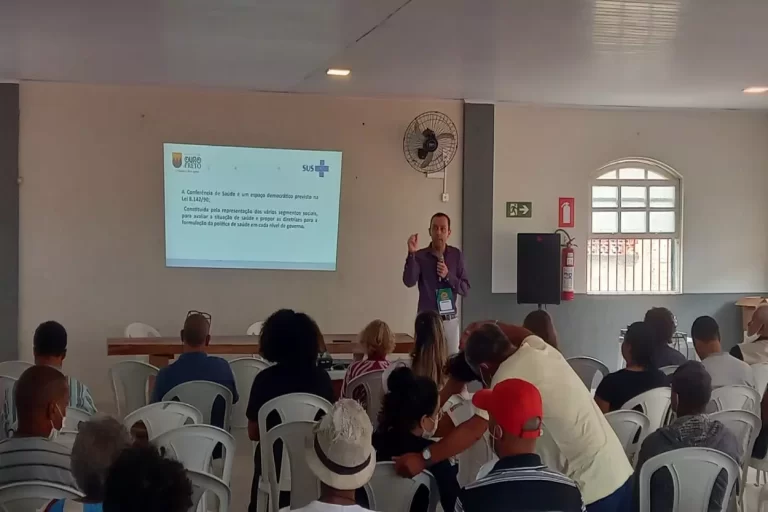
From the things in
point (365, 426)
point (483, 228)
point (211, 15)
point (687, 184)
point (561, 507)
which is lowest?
point (561, 507)

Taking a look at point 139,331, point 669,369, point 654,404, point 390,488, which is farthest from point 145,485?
point 139,331

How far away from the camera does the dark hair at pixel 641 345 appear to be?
11.8ft

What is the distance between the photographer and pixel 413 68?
6121 millimetres

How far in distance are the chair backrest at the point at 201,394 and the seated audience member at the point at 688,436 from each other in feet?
6.82

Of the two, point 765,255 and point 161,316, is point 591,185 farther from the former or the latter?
point 161,316

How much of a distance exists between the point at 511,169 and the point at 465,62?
79.5 inches

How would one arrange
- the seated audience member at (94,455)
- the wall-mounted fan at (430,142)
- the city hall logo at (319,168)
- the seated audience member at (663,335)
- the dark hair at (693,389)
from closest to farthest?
the seated audience member at (94,455) → the dark hair at (693,389) → the seated audience member at (663,335) → the city hall logo at (319,168) → the wall-mounted fan at (430,142)

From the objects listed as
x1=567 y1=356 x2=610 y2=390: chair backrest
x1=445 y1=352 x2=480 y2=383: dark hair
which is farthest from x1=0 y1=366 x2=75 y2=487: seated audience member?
x1=567 y1=356 x2=610 y2=390: chair backrest

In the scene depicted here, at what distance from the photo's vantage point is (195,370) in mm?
3945

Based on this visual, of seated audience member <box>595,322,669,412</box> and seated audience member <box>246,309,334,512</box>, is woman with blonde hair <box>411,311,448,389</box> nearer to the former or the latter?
seated audience member <box>246,309,334,512</box>

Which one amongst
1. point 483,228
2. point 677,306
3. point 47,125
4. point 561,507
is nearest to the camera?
point 561,507

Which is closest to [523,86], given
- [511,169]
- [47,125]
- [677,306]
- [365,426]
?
[511,169]

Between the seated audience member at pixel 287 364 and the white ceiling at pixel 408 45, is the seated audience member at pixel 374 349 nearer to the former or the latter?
the seated audience member at pixel 287 364

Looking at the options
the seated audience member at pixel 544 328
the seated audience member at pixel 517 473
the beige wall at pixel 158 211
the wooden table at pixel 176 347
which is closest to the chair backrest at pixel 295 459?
the seated audience member at pixel 517 473
